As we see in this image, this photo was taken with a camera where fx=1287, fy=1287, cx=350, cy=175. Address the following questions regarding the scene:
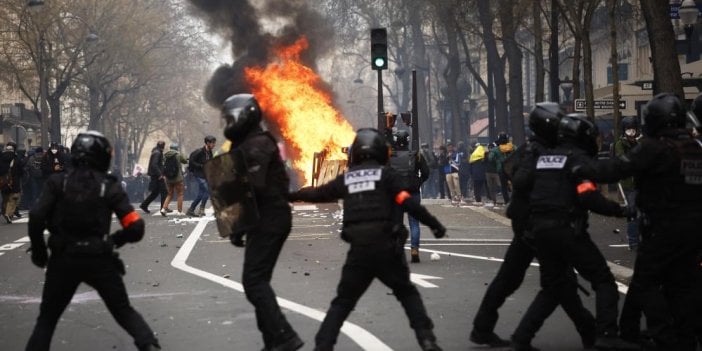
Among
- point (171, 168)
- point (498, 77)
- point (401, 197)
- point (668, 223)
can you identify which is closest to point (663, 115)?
point (668, 223)

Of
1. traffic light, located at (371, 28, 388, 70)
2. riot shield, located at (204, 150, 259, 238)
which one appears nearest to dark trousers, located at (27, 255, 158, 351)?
riot shield, located at (204, 150, 259, 238)

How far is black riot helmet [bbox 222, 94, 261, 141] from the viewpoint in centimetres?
823

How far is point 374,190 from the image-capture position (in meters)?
7.86

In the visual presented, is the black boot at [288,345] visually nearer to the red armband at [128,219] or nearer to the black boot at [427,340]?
the black boot at [427,340]

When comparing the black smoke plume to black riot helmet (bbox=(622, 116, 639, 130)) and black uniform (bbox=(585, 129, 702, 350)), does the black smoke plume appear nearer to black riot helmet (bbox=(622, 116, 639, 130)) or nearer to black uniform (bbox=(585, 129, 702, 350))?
black riot helmet (bbox=(622, 116, 639, 130))

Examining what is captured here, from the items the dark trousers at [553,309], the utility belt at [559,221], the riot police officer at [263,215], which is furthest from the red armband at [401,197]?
the dark trousers at [553,309]

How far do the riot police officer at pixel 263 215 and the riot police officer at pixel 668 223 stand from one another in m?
1.93

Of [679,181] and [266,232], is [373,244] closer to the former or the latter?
[266,232]

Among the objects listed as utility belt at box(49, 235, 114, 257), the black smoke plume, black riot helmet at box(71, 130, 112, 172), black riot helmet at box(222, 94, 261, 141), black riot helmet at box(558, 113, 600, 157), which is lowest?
utility belt at box(49, 235, 114, 257)

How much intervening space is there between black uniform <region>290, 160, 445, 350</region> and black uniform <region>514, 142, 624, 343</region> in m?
0.68

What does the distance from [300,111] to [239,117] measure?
29478 millimetres

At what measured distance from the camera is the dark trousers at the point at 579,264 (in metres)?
7.98

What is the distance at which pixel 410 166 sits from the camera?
Answer: 14164 millimetres

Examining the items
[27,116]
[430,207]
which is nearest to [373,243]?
[430,207]
